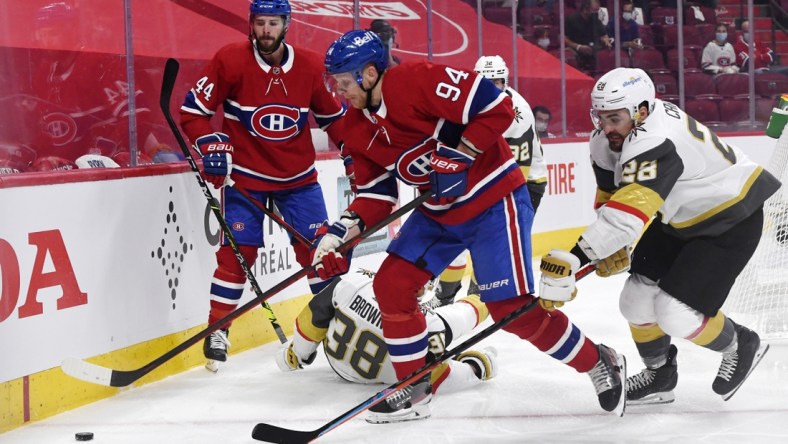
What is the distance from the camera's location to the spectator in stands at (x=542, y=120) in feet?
22.6

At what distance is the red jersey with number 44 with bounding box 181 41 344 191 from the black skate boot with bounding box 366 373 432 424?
112cm

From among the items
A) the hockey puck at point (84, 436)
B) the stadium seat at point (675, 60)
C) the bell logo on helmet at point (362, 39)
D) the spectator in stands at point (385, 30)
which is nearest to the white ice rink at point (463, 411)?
the hockey puck at point (84, 436)

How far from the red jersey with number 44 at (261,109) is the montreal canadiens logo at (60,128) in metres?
0.38

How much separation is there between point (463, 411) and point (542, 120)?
4.05 metres

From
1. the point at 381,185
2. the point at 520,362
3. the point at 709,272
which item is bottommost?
the point at 520,362

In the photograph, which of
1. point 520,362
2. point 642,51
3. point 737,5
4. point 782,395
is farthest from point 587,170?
point 782,395

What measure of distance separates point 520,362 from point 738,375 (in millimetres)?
905

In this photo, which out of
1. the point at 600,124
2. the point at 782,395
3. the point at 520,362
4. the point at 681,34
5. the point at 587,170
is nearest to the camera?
the point at 600,124

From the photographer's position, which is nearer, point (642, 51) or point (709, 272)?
point (709, 272)

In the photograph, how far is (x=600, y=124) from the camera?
9.62ft

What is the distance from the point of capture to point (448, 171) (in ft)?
9.11

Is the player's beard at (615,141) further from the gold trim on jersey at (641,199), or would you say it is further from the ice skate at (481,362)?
the ice skate at (481,362)

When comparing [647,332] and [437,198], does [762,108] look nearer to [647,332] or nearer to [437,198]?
[647,332]

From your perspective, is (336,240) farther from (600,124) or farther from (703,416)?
(703,416)
